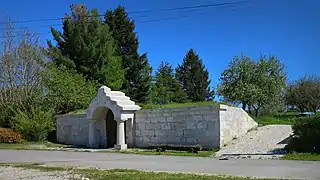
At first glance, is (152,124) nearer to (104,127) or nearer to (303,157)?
(104,127)

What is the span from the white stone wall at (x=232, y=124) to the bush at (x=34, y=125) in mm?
16462

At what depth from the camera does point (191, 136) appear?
23812 millimetres

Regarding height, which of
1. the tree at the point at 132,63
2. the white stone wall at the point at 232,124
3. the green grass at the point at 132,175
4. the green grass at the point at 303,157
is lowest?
the green grass at the point at 132,175

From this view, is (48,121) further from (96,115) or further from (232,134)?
(232,134)

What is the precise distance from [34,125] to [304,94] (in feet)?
138

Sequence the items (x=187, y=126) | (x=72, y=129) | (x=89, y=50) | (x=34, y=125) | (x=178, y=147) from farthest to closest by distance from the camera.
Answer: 1. (x=89, y=50)
2. (x=34, y=125)
3. (x=72, y=129)
4. (x=187, y=126)
5. (x=178, y=147)

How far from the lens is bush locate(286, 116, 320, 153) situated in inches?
712

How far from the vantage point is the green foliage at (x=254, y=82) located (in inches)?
2077

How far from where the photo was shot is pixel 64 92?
1503 inches

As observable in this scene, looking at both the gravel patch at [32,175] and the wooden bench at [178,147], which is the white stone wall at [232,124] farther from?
the gravel patch at [32,175]

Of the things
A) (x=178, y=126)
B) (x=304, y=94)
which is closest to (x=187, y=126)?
(x=178, y=126)

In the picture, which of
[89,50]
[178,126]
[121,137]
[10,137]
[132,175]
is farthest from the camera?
[89,50]

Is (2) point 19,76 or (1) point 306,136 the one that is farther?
(2) point 19,76

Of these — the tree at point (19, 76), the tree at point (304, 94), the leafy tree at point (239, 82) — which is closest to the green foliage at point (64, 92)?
the tree at point (19, 76)
